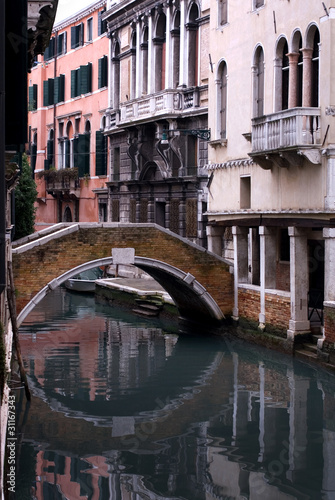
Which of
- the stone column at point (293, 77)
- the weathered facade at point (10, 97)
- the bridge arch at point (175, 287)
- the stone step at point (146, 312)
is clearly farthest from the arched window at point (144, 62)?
the weathered facade at point (10, 97)

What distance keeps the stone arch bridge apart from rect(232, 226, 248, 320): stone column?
115 mm

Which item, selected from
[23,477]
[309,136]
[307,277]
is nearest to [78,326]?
[307,277]

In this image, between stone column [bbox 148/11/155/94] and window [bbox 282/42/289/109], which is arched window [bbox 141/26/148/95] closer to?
stone column [bbox 148/11/155/94]

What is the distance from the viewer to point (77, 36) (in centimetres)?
2612

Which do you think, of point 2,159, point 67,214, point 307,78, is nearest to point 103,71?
point 67,214

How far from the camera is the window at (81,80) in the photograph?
2516 centimetres

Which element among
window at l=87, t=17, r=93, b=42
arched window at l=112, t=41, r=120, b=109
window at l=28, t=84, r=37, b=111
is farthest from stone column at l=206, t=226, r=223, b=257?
window at l=28, t=84, r=37, b=111

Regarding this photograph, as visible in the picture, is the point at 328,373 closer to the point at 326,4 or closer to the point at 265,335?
the point at 265,335

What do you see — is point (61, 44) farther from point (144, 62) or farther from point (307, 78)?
point (307, 78)

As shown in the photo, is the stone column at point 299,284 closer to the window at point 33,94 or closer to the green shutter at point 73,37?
the green shutter at point 73,37

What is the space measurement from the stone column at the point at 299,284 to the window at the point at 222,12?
4.44 meters

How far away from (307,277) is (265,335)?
1.27 metres

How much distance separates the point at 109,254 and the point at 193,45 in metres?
6.02

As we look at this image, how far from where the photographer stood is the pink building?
24500 millimetres
